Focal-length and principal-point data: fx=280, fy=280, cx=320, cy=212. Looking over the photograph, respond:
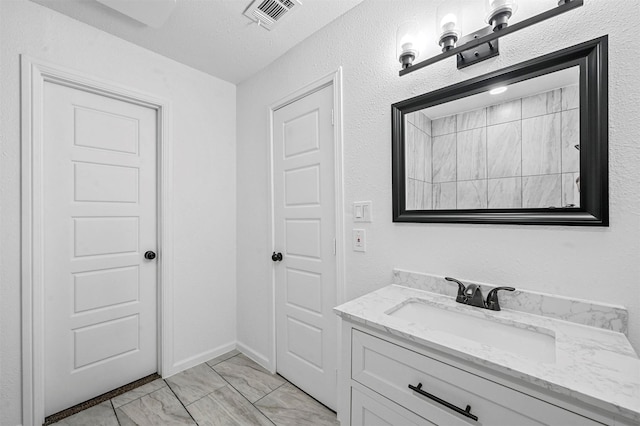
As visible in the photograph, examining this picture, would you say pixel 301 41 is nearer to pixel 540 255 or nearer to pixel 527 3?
pixel 527 3

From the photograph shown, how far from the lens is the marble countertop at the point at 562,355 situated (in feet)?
2.06

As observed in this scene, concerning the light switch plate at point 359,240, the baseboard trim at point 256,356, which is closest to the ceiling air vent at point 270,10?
the light switch plate at point 359,240

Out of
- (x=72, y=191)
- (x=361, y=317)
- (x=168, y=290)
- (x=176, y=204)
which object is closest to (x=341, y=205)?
(x=361, y=317)

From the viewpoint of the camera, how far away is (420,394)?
0.90 metres

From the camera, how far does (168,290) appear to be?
213 centimetres

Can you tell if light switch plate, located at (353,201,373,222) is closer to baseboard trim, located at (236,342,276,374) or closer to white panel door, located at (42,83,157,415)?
baseboard trim, located at (236,342,276,374)

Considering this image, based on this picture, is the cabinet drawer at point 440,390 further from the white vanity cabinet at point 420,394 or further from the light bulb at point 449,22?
the light bulb at point 449,22

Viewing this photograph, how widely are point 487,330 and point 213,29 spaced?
7.36 ft

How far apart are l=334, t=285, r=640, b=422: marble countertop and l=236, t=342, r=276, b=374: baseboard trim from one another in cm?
138

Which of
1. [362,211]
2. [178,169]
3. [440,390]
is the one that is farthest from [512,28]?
[178,169]

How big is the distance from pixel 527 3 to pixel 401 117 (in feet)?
2.01

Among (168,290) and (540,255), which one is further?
(168,290)

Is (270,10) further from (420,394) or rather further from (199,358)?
(199,358)

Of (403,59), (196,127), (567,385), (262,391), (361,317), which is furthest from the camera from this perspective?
(196,127)
